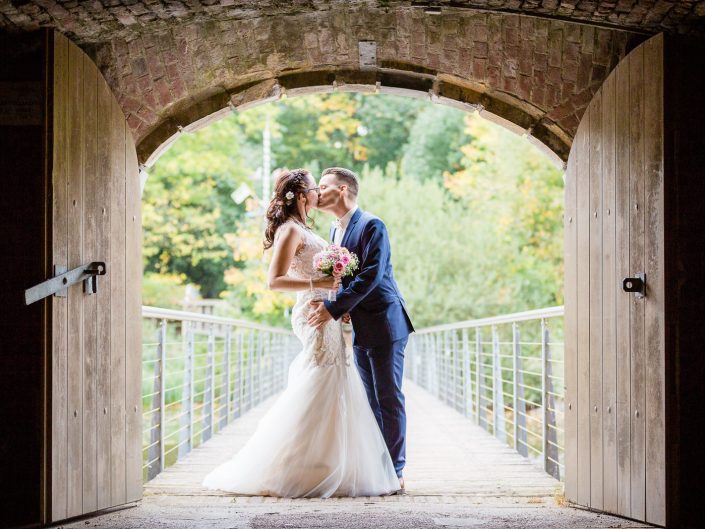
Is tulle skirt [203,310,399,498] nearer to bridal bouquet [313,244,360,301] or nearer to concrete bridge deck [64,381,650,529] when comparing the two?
concrete bridge deck [64,381,650,529]

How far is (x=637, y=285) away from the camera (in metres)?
3.48

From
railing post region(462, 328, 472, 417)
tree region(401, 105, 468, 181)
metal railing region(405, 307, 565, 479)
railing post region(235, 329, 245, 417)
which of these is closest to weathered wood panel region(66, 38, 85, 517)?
metal railing region(405, 307, 565, 479)

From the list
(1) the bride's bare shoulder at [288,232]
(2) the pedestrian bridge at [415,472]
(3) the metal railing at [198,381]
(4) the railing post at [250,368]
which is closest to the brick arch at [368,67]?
(1) the bride's bare shoulder at [288,232]

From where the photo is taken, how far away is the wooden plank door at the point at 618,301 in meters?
3.37

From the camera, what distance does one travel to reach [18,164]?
134 inches

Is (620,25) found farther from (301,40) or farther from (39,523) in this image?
(39,523)

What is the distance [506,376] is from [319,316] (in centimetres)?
1383

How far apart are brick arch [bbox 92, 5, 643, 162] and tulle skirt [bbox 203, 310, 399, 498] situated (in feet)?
5.44

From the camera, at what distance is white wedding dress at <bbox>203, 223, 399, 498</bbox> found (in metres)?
4.37

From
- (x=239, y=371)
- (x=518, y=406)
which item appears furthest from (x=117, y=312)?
(x=239, y=371)

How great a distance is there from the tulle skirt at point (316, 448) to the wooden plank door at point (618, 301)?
107cm

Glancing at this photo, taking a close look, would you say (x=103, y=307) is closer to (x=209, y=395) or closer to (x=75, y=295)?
(x=75, y=295)

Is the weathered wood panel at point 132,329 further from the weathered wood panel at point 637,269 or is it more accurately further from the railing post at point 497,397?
the railing post at point 497,397

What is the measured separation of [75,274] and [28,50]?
37.6 inches
